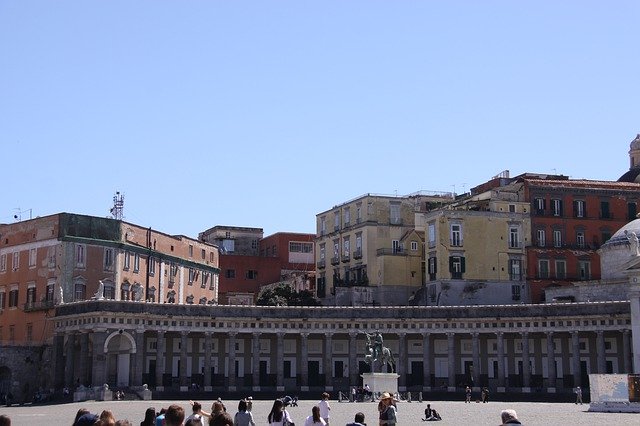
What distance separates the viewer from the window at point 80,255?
78250 mm

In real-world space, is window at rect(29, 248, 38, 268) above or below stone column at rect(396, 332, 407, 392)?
above

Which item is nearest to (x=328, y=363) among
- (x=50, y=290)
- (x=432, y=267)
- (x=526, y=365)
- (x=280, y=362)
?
(x=280, y=362)

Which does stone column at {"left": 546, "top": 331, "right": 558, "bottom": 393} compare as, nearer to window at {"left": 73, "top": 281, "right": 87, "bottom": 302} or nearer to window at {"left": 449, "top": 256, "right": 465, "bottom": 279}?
window at {"left": 449, "top": 256, "right": 465, "bottom": 279}

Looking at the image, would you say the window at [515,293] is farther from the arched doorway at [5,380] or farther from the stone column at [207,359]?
the arched doorway at [5,380]

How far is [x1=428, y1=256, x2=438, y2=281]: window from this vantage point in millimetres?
89188

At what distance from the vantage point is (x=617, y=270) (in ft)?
267

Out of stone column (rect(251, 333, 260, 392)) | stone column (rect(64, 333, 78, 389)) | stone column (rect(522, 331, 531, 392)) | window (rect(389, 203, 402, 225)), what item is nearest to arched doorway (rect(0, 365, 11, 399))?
stone column (rect(64, 333, 78, 389))

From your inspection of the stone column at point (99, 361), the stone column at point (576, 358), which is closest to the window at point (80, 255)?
the stone column at point (99, 361)

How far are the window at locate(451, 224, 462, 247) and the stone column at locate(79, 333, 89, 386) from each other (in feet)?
106

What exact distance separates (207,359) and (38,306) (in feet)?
44.0

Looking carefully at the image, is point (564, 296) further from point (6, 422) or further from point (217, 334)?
point (6, 422)

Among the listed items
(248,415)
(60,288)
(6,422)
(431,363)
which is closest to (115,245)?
(60,288)

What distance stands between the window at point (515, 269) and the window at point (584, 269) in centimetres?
546

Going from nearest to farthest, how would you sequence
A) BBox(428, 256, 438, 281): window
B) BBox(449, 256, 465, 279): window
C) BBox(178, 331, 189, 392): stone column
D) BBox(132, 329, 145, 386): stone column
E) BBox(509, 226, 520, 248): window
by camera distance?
BBox(132, 329, 145, 386): stone column < BBox(178, 331, 189, 392): stone column < BBox(449, 256, 465, 279): window < BBox(428, 256, 438, 281): window < BBox(509, 226, 520, 248): window
